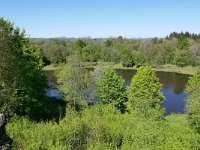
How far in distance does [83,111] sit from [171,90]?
5833cm

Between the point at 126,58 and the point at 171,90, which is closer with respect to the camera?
the point at 171,90

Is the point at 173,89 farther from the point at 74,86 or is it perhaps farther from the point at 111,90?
the point at 74,86

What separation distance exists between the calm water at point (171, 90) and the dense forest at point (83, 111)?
31.6 feet

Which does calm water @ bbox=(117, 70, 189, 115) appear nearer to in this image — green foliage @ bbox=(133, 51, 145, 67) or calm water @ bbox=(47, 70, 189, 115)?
calm water @ bbox=(47, 70, 189, 115)

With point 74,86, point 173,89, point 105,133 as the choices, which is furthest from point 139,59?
point 105,133

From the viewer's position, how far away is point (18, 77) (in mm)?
46562

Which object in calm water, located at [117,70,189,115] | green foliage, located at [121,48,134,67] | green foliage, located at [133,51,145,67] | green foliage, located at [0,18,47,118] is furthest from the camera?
green foliage, located at [121,48,134,67]

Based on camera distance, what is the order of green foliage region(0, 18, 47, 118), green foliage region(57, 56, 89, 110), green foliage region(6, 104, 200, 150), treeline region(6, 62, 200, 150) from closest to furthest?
green foliage region(6, 104, 200, 150)
treeline region(6, 62, 200, 150)
green foliage region(0, 18, 47, 118)
green foliage region(57, 56, 89, 110)

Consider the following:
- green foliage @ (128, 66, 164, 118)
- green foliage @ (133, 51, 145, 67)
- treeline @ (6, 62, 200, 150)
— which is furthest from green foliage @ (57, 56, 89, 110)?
green foliage @ (133, 51, 145, 67)

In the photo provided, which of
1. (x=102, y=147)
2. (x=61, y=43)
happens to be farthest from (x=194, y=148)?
(x=61, y=43)

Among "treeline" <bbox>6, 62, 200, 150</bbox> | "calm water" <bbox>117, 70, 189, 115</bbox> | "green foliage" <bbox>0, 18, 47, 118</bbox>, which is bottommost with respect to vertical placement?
"calm water" <bbox>117, 70, 189, 115</bbox>

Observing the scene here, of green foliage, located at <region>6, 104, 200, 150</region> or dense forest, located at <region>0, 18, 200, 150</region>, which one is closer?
green foliage, located at <region>6, 104, 200, 150</region>

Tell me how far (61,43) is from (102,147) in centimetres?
15889

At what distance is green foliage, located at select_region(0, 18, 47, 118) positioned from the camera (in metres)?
43.3
